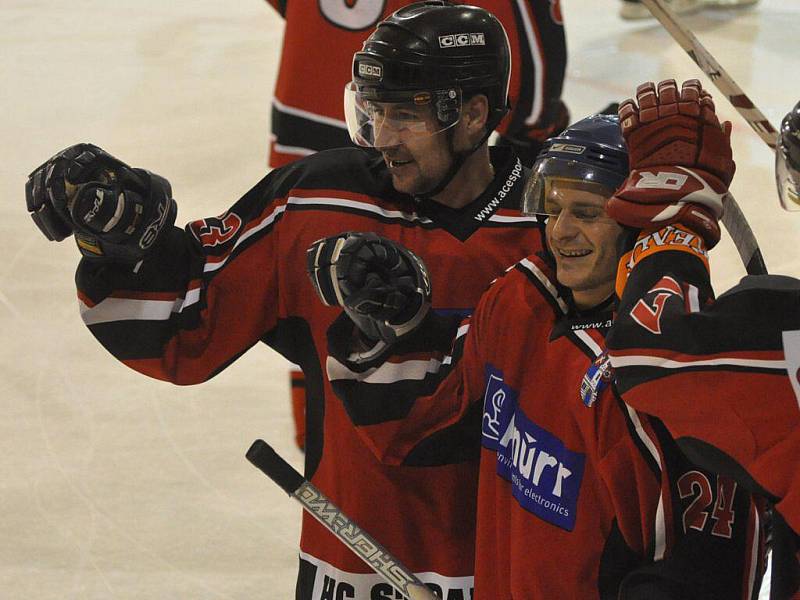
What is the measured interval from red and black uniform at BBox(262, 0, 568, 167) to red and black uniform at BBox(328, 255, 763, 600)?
1570 mm

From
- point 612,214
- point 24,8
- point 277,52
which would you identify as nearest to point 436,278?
point 612,214

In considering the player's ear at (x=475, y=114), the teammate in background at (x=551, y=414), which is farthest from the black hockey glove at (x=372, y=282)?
the player's ear at (x=475, y=114)

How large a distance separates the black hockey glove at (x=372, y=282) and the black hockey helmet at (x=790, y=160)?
20.0 inches

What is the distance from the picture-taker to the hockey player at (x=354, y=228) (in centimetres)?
202

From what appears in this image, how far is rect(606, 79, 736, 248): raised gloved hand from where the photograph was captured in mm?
1443

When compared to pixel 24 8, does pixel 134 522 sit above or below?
below

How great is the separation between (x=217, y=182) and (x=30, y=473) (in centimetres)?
195

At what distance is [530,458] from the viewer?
1716 mm

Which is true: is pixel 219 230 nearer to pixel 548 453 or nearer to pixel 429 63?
pixel 429 63

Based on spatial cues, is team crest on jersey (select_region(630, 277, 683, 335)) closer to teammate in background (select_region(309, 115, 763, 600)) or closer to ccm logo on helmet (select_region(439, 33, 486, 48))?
teammate in background (select_region(309, 115, 763, 600))

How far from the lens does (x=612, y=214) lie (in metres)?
1.49

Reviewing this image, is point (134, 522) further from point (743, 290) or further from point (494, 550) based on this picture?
point (743, 290)

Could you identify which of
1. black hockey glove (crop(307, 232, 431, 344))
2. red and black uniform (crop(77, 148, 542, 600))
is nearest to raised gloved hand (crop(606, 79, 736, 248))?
black hockey glove (crop(307, 232, 431, 344))

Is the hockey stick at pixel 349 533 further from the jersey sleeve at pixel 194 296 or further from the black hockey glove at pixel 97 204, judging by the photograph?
the black hockey glove at pixel 97 204
